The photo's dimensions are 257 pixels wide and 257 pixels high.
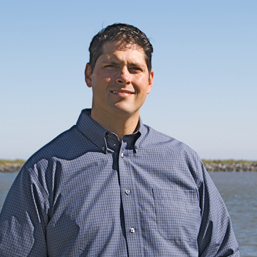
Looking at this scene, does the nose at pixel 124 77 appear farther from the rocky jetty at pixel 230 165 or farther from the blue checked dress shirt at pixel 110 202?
the rocky jetty at pixel 230 165

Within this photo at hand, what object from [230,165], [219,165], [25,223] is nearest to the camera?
[25,223]

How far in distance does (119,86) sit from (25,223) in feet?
2.36

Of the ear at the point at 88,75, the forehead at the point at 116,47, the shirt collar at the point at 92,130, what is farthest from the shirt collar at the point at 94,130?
the forehead at the point at 116,47

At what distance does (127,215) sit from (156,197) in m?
0.17

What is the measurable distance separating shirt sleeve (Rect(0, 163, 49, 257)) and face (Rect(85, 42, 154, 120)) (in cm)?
48

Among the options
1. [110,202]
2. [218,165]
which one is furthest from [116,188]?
[218,165]

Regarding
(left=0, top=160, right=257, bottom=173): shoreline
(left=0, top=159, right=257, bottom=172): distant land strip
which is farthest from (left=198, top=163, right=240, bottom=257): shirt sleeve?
(left=0, top=159, right=257, bottom=172): distant land strip

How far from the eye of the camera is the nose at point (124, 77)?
226 centimetres

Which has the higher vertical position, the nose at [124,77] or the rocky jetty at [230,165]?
the nose at [124,77]

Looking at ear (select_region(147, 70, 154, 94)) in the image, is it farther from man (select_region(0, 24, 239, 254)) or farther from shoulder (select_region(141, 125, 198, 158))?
shoulder (select_region(141, 125, 198, 158))

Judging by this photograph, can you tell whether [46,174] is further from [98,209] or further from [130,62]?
[130,62]

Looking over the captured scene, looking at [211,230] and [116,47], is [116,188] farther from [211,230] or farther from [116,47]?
[116,47]

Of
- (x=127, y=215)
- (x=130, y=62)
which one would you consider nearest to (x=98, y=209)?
(x=127, y=215)

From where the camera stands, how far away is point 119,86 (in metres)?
2.27
